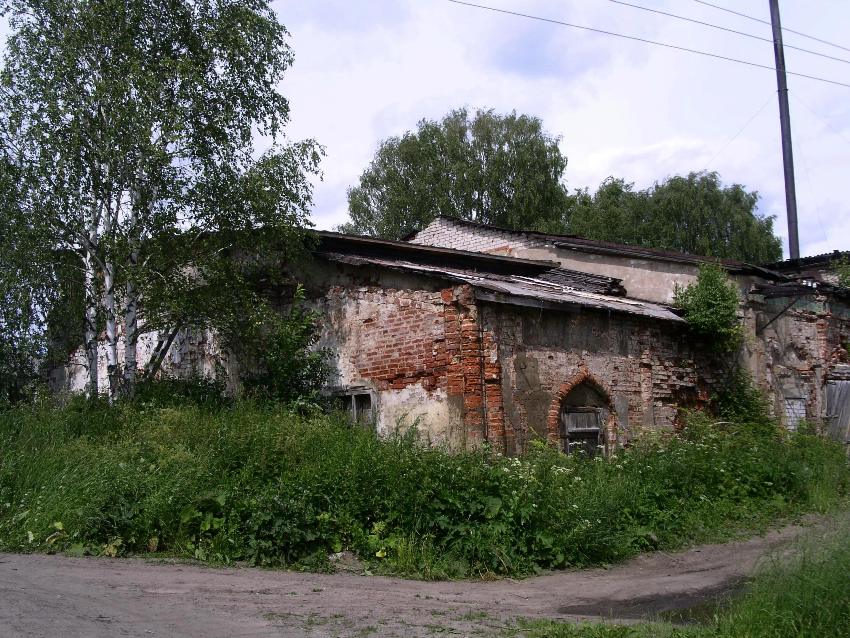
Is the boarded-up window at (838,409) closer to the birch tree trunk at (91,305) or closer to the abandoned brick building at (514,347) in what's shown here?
the abandoned brick building at (514,347)

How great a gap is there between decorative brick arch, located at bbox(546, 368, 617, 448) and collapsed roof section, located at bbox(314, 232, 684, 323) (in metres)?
1.14

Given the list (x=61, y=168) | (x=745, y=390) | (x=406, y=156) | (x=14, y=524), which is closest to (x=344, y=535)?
(x=14, y=524)

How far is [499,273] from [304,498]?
911cm

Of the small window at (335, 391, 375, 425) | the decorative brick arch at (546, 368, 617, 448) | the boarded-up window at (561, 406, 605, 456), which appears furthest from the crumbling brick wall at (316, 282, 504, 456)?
the boarded-up window at (561, 406, 605, 456)

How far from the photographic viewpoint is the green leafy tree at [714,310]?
49.8ft

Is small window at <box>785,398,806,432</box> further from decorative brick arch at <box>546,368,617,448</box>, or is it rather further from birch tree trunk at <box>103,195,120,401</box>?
birch tree trunk at <box>103,195,120,401</box>

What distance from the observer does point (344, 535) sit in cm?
915

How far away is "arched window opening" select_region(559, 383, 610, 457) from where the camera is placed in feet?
41.8

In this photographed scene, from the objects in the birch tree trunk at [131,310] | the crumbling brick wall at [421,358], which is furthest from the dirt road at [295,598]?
the birch tree trunk at [131,310]

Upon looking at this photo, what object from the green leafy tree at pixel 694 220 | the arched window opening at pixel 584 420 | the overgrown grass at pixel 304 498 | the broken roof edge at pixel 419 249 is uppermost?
the green leafy tree at pixel 694 220

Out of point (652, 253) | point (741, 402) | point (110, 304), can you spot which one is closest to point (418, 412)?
point (110, 304)

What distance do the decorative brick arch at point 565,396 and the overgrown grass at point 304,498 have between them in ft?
3.20

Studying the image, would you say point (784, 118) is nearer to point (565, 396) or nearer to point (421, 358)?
point (565, 396)

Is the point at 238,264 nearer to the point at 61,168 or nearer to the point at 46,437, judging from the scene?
the point at 61,168
